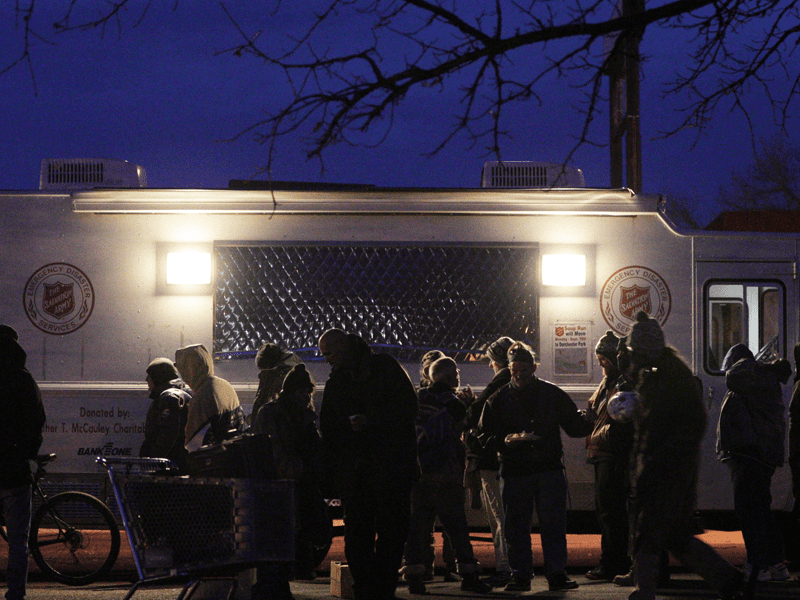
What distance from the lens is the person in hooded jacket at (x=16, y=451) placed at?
19.0 feet

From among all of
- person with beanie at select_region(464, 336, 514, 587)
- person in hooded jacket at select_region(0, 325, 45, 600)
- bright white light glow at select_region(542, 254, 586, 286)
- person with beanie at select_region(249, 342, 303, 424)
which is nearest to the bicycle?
person in hooded jacket at select_region(0, 325, 45, 600)

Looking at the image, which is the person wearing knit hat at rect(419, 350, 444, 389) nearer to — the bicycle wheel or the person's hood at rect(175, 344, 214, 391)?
the person's hood at rect(175, 344, 214, 391)

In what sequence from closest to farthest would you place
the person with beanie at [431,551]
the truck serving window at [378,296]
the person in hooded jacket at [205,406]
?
the person in hooded jacket at [205,406], the person with beanie at [431,551], the truck serving window at [378,296]

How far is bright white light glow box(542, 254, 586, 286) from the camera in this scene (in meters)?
8.49

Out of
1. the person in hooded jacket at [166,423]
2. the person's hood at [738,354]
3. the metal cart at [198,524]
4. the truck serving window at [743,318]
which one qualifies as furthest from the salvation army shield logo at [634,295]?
the metal cart at [198,524]

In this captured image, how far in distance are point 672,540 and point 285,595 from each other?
2178mm

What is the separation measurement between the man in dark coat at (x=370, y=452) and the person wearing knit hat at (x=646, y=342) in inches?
53.0

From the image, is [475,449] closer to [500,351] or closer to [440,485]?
[440,485]

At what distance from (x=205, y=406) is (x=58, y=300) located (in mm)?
2730

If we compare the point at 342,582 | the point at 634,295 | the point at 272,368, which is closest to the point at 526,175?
the point at 634,295

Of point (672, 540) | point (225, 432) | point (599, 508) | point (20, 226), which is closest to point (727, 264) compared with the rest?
point (599, 508)

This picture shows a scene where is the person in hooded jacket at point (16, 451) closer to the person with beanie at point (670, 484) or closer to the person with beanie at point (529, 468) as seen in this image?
the person with beanie at point (529, 468)

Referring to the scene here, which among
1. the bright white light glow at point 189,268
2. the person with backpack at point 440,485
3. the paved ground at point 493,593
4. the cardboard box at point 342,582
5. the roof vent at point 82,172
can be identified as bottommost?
the paved ground at point 493,593

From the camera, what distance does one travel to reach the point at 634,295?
8531 millimetres
